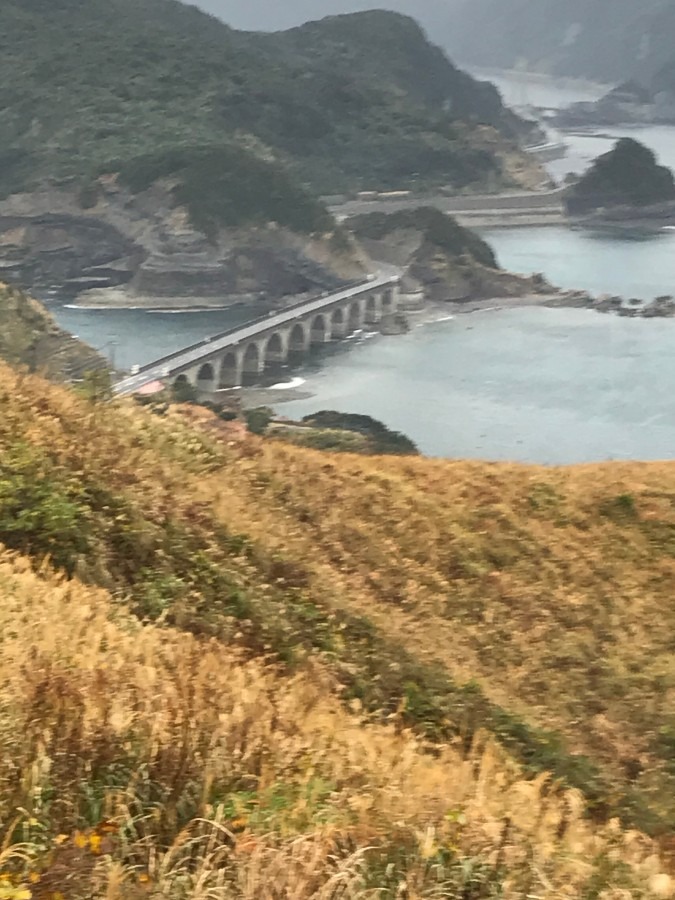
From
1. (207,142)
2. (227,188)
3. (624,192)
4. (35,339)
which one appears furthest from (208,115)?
(35,339)

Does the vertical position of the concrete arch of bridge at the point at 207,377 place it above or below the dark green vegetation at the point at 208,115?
below

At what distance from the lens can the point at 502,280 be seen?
65188 mm

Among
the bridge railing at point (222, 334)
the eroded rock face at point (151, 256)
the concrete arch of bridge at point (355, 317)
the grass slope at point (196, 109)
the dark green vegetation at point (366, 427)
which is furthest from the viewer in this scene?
the grass slope at point (196, 109)

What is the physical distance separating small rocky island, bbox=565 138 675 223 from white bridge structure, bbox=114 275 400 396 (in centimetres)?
3373

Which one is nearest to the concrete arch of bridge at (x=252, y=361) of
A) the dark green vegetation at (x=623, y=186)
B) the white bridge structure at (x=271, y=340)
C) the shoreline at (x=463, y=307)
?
the white bridge structure at (x=271, y=340)

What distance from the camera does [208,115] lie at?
Result: 86812 mm

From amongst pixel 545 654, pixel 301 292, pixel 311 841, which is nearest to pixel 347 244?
pixel 301 292

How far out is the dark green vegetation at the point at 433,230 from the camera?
221ft

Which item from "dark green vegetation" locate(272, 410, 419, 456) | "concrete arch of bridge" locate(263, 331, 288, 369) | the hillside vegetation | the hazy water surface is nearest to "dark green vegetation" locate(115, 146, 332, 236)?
the hazy water surface

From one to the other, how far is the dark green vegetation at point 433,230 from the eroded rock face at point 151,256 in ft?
17.1

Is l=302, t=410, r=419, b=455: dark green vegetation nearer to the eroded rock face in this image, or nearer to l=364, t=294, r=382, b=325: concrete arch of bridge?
l=364, t=294, r=382, b=325: concrete arch of bridge

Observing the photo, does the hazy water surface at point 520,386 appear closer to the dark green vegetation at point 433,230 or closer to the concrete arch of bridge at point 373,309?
the concrete arch of bridge at point 373,309

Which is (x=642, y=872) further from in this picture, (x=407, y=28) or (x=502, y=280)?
(x=407, y=28)

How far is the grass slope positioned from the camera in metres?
77.6
